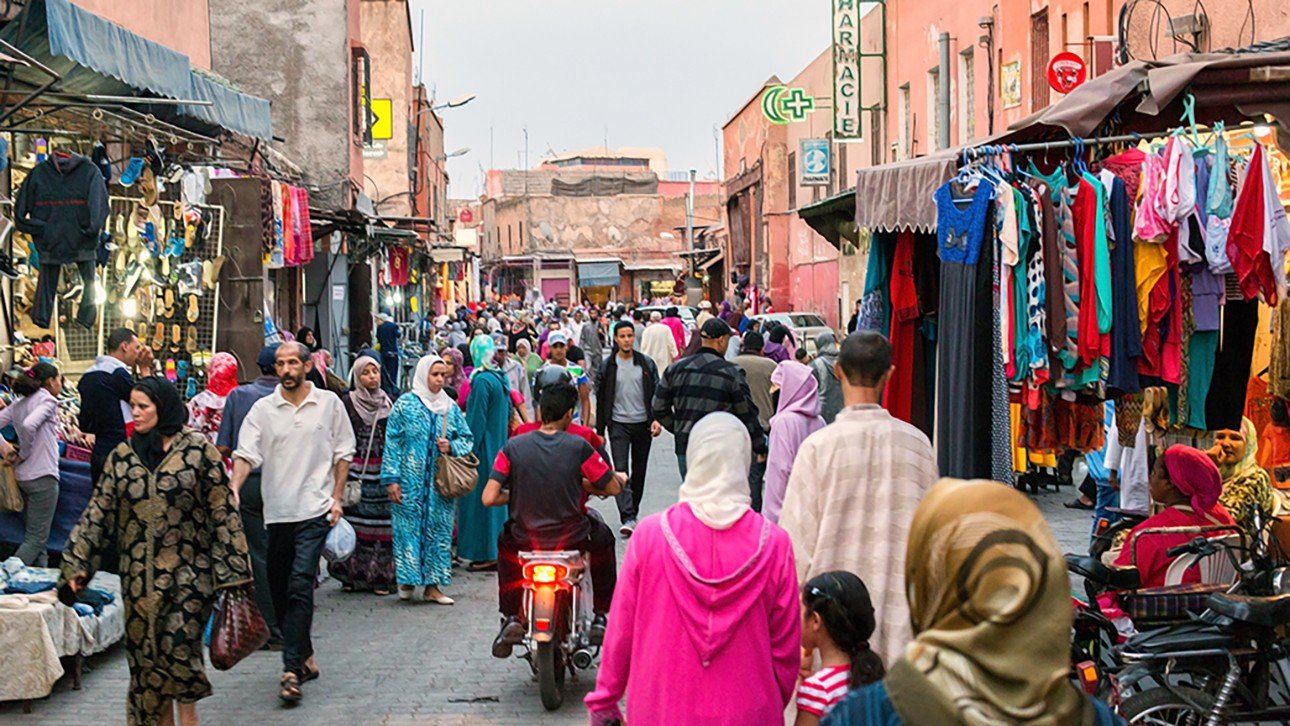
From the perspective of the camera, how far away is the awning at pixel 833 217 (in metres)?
9.56

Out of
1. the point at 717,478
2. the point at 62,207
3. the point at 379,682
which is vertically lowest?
the point at 379,682

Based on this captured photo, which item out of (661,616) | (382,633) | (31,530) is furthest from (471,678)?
(661,616)

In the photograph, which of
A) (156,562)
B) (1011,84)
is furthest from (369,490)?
(1011,84)

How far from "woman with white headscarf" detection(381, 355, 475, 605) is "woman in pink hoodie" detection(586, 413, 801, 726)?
19.6 ft

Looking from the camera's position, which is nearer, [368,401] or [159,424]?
[159,424]

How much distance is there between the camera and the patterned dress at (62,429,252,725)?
6707mm

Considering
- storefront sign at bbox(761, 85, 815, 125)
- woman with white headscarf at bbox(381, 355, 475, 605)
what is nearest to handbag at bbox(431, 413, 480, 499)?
woman with white headscarf at bbox(381, 355, 475, 605)

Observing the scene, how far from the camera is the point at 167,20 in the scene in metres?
18.1

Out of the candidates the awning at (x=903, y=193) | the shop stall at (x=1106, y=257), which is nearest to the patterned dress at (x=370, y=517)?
the awning at (x=903, y=193)

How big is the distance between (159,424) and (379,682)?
2.41m

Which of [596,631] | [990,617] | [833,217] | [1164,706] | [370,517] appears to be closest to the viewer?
[990,617]

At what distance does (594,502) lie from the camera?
1527 cm

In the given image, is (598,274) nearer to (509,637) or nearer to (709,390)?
(709,390)

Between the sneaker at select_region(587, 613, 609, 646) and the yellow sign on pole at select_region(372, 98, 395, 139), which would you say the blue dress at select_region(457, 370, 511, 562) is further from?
the yellow sign on pole at select_region(372, 98, 395, 139)
